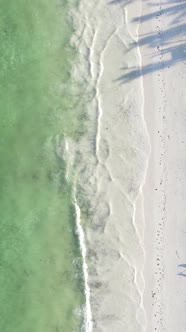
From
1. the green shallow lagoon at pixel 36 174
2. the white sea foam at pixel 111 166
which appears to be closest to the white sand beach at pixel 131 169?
the white sea foam at pixel 111 166

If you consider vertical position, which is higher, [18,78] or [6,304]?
[18,78]

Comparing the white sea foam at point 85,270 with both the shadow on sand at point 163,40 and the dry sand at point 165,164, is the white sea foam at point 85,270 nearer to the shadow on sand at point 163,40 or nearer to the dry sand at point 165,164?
the dry sand at point 165,164

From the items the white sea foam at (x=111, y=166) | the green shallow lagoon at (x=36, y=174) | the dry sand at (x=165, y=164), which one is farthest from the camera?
the dry sand at (x=165, y=164)

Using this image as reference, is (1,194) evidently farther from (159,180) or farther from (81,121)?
(159,180)

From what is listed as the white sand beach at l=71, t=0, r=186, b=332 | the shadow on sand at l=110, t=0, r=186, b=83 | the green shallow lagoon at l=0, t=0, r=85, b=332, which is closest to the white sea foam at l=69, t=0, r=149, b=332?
the white sand beach at l=71, t=0, r=186, b=332

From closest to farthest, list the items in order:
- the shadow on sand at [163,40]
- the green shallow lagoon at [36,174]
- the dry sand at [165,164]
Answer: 1. the green shallow lagoon at [36,174]
2. the dry sand at [165,164]
3. the shadow on sand at [163,40]

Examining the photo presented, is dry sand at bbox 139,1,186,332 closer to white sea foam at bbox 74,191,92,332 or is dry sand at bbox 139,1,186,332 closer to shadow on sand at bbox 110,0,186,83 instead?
shadow on sand at bbox 110,0,186,83

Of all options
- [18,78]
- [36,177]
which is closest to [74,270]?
[36,177]
